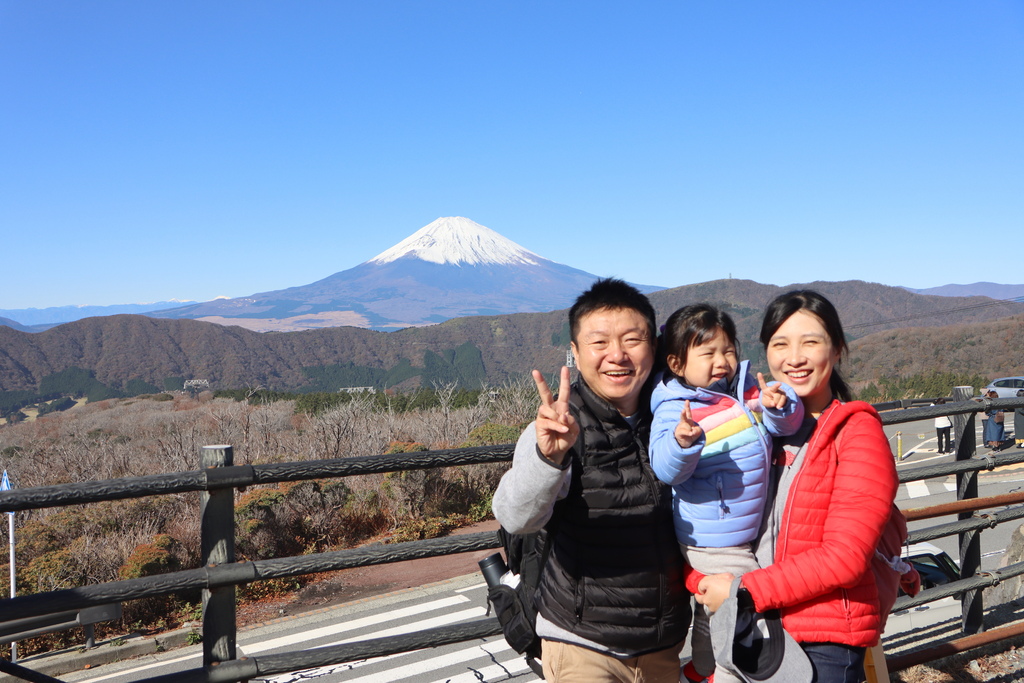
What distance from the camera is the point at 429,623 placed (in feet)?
25.3

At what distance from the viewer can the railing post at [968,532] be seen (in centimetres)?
371

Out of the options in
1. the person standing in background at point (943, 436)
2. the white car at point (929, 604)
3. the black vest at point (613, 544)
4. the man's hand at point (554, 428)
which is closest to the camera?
the man's hand at point (554, 428)

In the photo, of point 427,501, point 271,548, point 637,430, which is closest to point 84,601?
point 637,430

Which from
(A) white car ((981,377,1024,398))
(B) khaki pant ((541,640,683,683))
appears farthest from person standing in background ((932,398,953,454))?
(B) khaki pant ((541,640,683,683))

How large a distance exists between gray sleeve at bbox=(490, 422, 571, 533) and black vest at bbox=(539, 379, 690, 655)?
12 cm

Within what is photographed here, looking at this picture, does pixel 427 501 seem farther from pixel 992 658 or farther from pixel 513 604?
pixel 513 604

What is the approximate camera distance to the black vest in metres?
1.92

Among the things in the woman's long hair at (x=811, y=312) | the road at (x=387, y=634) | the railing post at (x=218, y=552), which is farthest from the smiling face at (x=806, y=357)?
the road at (x=387, y=634)

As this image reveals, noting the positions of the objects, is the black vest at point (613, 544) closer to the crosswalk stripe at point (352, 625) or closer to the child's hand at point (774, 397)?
the child's hand at point (774, 397)

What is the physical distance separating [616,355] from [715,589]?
0.66m

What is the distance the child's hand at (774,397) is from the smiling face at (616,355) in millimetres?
341

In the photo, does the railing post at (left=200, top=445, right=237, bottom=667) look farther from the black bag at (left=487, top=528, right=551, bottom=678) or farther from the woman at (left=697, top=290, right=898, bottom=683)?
the woman at (left=697, top=290, right=898, bottom=683)

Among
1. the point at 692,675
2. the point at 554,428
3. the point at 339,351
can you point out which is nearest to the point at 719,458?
the point at 554,428

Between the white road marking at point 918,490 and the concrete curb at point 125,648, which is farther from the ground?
the concrete curb at point 125,648
